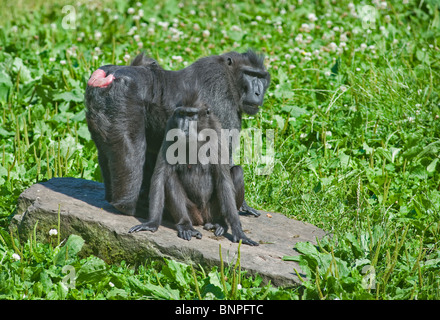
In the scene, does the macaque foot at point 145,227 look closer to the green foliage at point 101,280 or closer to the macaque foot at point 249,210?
the green foliage at point 101,280

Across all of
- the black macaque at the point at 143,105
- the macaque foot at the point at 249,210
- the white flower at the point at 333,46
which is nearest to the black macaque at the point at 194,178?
the black macaque at the point at 143,105

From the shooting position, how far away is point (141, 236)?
16.9 feet

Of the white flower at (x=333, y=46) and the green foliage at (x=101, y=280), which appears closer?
the green foliage at (x=101, y=280)

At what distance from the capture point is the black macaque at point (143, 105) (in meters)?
5.64

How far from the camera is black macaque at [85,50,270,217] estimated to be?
564 centimetres

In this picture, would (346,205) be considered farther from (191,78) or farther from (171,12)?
(171,12)

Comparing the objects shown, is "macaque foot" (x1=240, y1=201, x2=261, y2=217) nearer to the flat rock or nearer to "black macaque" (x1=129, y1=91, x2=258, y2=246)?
the flat rock

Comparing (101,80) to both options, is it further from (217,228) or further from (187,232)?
(217,228)

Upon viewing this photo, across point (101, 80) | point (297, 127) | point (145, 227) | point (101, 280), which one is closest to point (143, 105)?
point (101, 80)

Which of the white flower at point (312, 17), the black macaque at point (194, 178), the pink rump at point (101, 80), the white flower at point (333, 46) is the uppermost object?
the white flower at point (312, 17)

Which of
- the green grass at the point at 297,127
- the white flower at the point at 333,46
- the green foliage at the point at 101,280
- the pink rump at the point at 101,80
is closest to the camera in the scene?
the green foliage at the point at 101,280

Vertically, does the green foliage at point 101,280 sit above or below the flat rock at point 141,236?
below

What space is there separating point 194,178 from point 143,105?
910mm

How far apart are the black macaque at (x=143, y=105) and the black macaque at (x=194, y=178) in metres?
0.33
